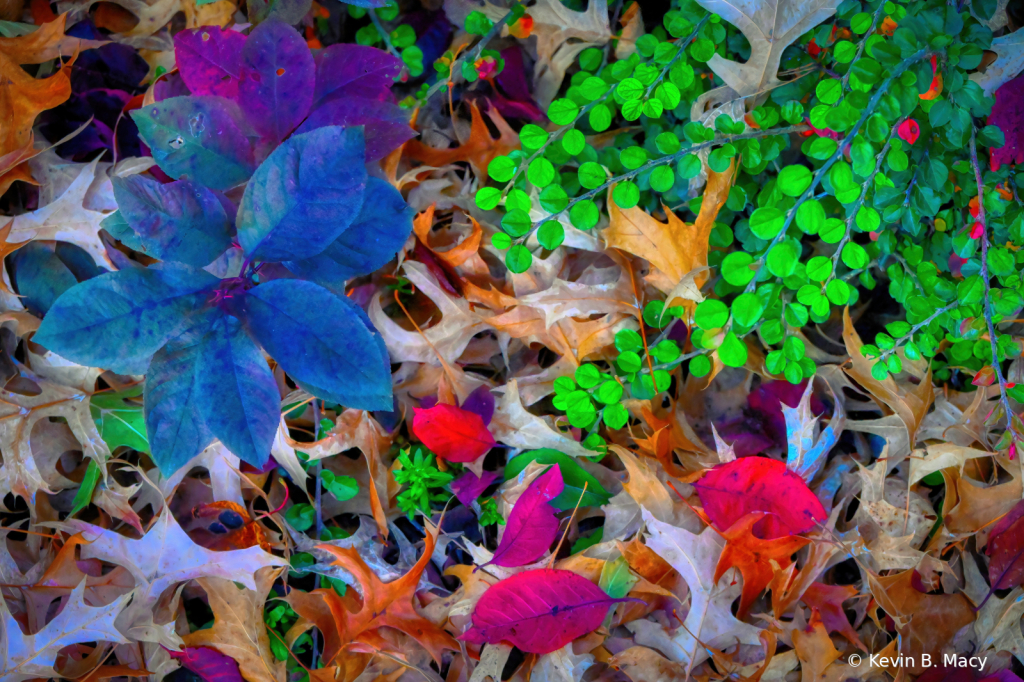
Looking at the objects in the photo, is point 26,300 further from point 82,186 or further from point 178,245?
point 178,245

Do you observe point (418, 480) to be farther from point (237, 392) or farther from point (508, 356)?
point (237, 392)

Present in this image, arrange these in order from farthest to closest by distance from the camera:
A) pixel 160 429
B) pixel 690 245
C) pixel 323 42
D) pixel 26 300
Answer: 1. pixel 323 42
2. pixel 26 300
3. pixel 690 245
4. pixel 160 429

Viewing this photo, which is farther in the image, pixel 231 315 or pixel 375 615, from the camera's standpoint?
pixel 375 615

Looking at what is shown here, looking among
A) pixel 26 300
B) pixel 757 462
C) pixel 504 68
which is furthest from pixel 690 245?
pixel 26 300

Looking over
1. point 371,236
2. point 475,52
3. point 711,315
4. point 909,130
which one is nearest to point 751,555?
point 711,315

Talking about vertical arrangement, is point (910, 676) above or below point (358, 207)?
below

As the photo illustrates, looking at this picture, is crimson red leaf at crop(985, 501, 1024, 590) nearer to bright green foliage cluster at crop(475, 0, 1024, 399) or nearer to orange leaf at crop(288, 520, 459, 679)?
bright green foliage cluster at crop(475, 0, 1024, 399)
